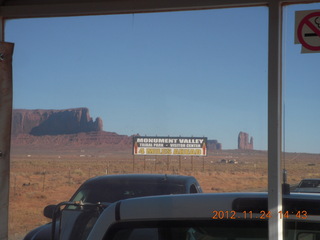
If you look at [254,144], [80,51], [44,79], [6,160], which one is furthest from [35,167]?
[254,144]

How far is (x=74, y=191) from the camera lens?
3.90 metres

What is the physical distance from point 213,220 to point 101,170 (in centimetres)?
101

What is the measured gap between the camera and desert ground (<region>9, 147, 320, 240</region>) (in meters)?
3.41

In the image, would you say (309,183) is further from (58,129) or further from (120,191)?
(58,129)

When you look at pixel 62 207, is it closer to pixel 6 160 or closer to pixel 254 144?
pixel 6 160

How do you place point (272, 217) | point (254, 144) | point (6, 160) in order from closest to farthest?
1. point (272, 217)
2. point (254, 144)
3. point (6, 160)

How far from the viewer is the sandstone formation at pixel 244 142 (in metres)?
3.43

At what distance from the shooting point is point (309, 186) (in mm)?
3400

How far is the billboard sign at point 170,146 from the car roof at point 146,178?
0.18 meters

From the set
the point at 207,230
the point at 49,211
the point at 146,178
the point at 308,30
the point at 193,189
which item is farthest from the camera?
the point at 49,211

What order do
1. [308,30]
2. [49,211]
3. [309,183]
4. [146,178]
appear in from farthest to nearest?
[49,211] → [146,178] → [309,183] → [308,30]

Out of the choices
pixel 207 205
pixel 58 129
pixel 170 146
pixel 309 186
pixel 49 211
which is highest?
pixel 58 129

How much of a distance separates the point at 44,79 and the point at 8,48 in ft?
1.11

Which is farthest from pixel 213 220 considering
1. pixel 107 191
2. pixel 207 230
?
pixel 107 191
